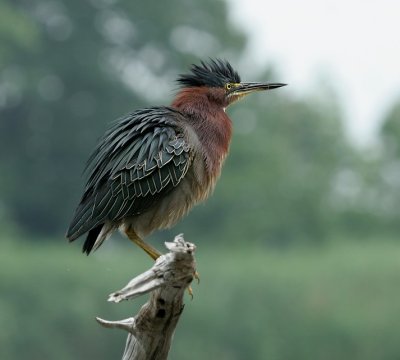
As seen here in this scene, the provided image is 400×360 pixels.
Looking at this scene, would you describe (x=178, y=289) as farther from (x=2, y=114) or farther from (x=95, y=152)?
(x=2, y=114)

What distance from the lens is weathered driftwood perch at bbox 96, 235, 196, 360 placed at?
666 centimetres

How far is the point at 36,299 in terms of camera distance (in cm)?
2931

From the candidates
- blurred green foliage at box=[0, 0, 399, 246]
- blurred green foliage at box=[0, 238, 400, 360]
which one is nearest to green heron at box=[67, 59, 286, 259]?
blurred green foliage at box=[0, 238, 400, 360]

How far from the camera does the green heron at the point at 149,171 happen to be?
828cm

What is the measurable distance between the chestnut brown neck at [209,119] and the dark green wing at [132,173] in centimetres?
28

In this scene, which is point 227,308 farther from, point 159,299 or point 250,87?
point 159,299

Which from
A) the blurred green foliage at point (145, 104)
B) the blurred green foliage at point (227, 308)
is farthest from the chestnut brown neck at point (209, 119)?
the blurred green foliage at point (145, 104)

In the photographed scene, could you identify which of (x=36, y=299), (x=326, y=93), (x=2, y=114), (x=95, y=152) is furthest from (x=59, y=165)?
(x=95, y=152)

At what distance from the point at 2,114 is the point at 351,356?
41.2 feet

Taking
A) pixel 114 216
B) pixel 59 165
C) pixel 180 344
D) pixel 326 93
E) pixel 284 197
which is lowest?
pixel 114 216

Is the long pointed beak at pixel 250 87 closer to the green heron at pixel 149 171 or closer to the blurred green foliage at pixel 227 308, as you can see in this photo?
the green heron at pixel 149 171

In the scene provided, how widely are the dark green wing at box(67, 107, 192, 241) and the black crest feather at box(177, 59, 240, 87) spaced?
2.22 ft

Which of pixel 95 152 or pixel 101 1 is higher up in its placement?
pixel 101 1

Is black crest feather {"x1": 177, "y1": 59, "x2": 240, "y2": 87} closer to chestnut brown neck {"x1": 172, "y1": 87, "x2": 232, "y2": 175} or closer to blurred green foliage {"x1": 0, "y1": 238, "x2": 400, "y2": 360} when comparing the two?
chestnut brown neck {"x1": 172, "y1": 87, "x2": 232, "y2": 175}
